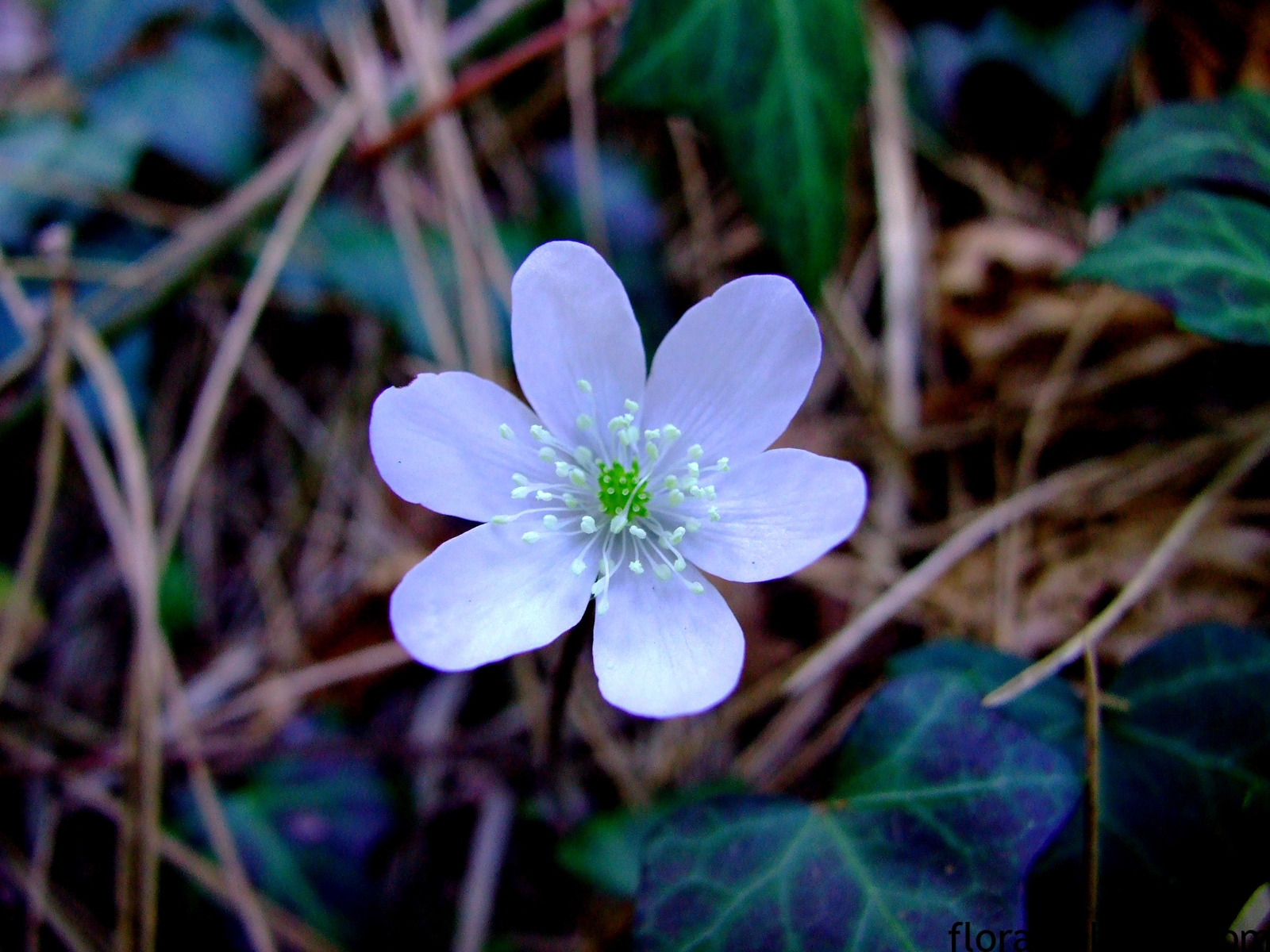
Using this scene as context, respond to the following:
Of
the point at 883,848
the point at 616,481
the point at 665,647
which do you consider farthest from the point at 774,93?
the point at 883,848

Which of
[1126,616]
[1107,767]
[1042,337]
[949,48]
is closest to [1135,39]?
[949,48]

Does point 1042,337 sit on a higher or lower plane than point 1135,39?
lower

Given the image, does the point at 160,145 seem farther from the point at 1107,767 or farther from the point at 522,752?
the point at 1107,767

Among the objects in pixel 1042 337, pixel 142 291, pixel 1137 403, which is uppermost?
pixel 142 291

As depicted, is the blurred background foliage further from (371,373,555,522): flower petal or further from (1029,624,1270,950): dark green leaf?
(371,373,555,522): flower petal

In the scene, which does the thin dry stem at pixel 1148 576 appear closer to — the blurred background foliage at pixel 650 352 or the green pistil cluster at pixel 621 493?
the blurred background foliage at pixel 650 352

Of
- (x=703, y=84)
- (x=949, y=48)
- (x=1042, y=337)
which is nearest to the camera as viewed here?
(x=703, y=84)

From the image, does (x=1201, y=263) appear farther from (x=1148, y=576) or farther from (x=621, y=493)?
(x=621, y=493)
